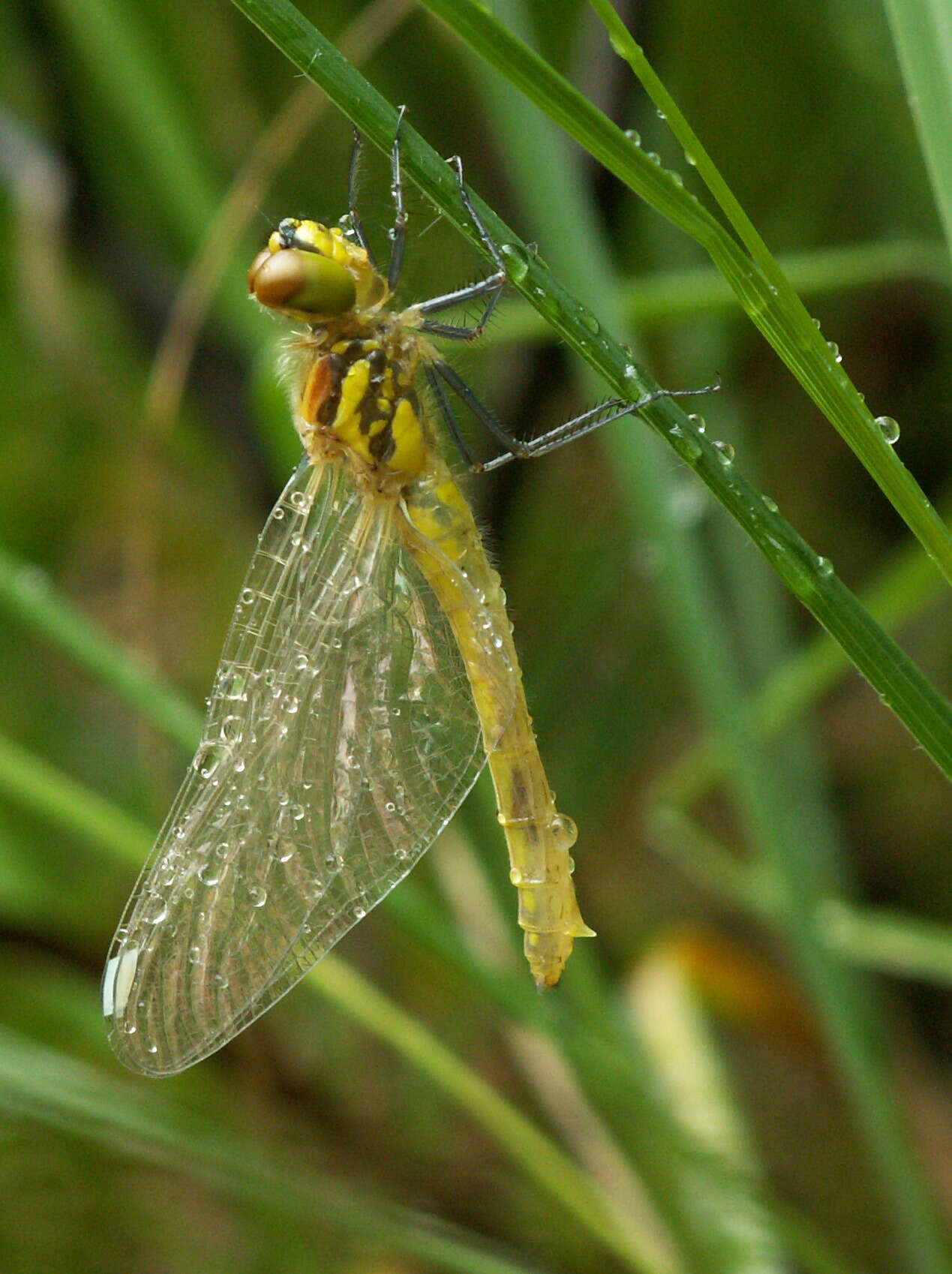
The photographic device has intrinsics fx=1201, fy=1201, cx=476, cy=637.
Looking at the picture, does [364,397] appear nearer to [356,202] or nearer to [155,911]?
[356,202]

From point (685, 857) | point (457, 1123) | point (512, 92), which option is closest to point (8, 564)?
point (512, 92)

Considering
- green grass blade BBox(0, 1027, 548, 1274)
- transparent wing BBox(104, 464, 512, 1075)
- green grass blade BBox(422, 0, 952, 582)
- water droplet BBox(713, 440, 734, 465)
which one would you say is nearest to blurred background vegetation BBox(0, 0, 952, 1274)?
green grass blade BBox(0, 1027, 548, 1274)

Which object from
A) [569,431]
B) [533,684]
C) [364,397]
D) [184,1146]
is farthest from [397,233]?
[533,684]

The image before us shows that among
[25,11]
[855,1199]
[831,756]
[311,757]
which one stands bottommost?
[855,1199]

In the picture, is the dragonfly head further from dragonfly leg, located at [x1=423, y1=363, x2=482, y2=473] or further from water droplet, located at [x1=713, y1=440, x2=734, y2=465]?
water droplet, located at [x1=713, y1=440, x2=734, y2=465]

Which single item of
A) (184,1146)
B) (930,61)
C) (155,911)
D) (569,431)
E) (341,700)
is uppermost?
(569,431)

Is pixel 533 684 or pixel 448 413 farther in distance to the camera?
pixel 533 684

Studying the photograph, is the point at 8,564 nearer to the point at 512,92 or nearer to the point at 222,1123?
the point at 512,92
